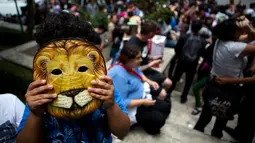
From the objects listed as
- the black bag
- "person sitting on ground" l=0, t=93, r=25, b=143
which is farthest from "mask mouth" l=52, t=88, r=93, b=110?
the black bag

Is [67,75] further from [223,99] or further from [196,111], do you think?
[196,111]

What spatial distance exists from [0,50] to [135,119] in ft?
13.8

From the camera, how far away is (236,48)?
2332 millimetres

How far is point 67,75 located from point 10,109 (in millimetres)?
902

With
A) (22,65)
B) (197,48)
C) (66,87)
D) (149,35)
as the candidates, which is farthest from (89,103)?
(22,65)

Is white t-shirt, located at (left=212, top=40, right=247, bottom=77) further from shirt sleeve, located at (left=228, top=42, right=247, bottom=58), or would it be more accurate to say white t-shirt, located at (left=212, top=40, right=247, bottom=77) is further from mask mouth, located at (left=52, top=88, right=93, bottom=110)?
mask mouth, located at (left=52, top=88, right=93, bottom=110)

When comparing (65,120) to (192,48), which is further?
(192,48)

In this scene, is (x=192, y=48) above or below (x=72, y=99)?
below

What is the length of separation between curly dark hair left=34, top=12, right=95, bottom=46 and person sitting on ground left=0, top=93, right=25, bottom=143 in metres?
0.72

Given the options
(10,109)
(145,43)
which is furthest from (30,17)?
(10,109)

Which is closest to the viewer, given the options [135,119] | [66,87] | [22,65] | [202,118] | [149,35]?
[66,87]

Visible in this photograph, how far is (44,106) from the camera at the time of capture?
91 centimetres

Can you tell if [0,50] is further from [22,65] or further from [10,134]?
[10,134]

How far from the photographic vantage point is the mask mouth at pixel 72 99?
875 millimetres
